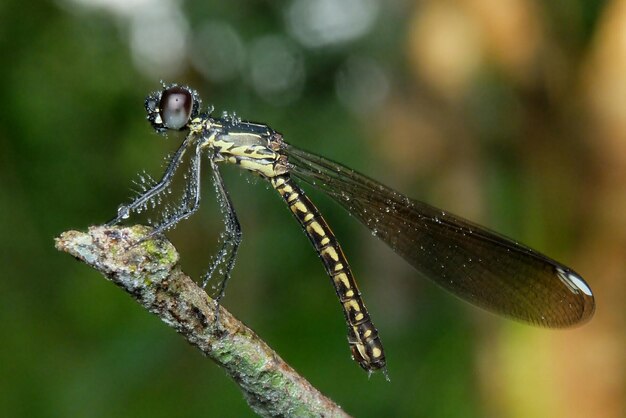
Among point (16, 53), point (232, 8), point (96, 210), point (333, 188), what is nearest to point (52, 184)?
point (96, 210)

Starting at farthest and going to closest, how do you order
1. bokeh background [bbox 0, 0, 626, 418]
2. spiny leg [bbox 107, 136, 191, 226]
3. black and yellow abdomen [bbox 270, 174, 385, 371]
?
bokeh background [bbox 0, 0, 626, 418] → black and yellow abdomen [bbox 270, 174, 385, 371] → spiny leg [bbox 107, 136, 191, 226]

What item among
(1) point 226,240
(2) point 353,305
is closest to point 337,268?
(2) point 353,305

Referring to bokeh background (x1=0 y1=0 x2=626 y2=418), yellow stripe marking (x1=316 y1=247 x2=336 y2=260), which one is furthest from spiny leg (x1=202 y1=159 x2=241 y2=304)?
bokeh background (x1=0 y1=0 x2=626 y2=418)

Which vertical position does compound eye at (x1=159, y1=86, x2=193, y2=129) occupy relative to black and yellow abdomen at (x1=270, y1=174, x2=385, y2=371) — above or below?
above

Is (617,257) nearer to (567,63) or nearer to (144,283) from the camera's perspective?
(567,63)

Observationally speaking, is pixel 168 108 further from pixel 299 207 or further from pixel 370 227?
pixel 370 227

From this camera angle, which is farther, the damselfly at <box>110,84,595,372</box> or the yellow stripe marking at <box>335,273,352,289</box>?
the yellow stripe marking at <box>335,273,352,289</box>

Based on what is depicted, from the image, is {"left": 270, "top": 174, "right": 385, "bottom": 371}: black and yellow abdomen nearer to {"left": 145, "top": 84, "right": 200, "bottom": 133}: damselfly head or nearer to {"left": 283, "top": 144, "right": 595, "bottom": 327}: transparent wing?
{"left": 283, "top": 144, "right": 595, "bottom": 327}: transparent wing
